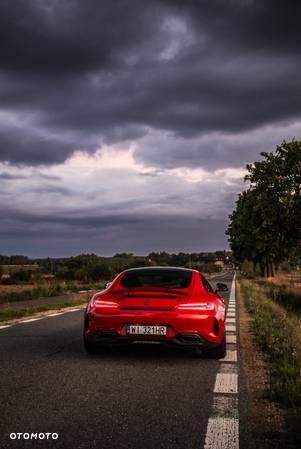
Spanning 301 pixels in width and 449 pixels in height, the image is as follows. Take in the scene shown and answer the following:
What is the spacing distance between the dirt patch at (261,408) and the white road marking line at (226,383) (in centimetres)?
16

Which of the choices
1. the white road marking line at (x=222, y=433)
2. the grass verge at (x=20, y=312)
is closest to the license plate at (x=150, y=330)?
the white road marking line at (x=222, y=433)

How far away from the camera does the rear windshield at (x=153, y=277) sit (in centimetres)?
817

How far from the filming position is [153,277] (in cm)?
839

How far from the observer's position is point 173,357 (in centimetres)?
825

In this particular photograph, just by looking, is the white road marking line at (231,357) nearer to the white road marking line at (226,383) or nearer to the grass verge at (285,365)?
the grass verge at (285,365)

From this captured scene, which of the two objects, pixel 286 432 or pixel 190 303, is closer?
pixel 286 432

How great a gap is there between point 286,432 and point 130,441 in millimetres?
1239

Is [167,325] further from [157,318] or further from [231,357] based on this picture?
[231,357]

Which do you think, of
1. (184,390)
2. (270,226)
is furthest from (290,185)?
(184,390)

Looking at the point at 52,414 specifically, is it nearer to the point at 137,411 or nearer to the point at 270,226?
the point at 137,411

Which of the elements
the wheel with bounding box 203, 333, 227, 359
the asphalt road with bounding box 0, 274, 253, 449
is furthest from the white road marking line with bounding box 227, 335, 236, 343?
the wheel with bounding box 203, 333, 227, 359

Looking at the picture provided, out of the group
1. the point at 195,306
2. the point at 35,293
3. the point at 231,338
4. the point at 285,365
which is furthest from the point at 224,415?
the point at 35,293

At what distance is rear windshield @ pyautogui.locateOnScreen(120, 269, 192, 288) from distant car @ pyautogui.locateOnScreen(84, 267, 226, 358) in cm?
24

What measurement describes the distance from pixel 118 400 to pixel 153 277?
10.7ft
